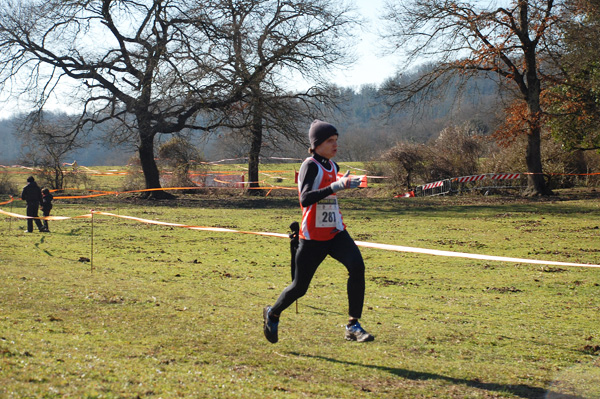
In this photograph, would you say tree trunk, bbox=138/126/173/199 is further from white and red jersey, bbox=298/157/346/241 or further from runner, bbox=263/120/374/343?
white and red jersey, bbox=298/157/346/241

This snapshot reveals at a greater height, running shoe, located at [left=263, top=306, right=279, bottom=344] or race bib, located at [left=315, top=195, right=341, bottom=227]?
race bib, located at [left=315, top=195, right=341, bottom=227]

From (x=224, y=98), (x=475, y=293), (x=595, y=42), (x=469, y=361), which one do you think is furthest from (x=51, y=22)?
(x=469, y=361)

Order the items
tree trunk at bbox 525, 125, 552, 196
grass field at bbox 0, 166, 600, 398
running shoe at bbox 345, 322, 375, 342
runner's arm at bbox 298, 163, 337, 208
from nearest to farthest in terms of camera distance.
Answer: grass field at bbox 0, 166, 600, 398, runner's arm at bbox 298, 163, 337, 208, running shoe at bbox 345, 322, 375, 342, tree trunk at bbox 525, 125, 552, 196

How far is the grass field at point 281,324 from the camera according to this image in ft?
15.0

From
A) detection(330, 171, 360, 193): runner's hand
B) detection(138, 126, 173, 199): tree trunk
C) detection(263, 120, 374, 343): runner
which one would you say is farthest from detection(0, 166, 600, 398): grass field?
detection(138, 126, 173, 199): tree trunk

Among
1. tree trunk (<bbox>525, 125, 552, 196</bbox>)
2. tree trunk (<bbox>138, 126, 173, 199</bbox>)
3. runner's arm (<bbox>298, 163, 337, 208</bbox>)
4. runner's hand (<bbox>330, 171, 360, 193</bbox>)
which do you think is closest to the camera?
runner's hand (<bbox>330, 171, 360, 193</bbox>)

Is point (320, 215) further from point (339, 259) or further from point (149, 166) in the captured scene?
point (149, 166)

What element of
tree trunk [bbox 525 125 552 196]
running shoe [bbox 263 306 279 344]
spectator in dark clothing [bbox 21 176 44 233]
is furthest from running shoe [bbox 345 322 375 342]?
tree trunk [bbox 525 125 552 196]

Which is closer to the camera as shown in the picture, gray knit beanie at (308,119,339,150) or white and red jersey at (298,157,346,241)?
white and red jersey at (298,157,346,241)

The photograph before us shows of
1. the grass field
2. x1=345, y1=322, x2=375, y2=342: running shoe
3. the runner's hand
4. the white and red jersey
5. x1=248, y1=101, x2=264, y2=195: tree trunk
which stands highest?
x1=248, y1=101, x2=264, y2=195: tree trunk

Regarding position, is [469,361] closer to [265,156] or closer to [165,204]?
[165,204]

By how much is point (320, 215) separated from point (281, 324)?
5.88 ft

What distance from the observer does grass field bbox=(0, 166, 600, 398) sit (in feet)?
15.0

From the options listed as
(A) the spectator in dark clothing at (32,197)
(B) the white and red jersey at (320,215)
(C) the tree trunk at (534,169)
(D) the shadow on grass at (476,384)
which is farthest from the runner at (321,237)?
(C) the tree trunk at (534,169)
